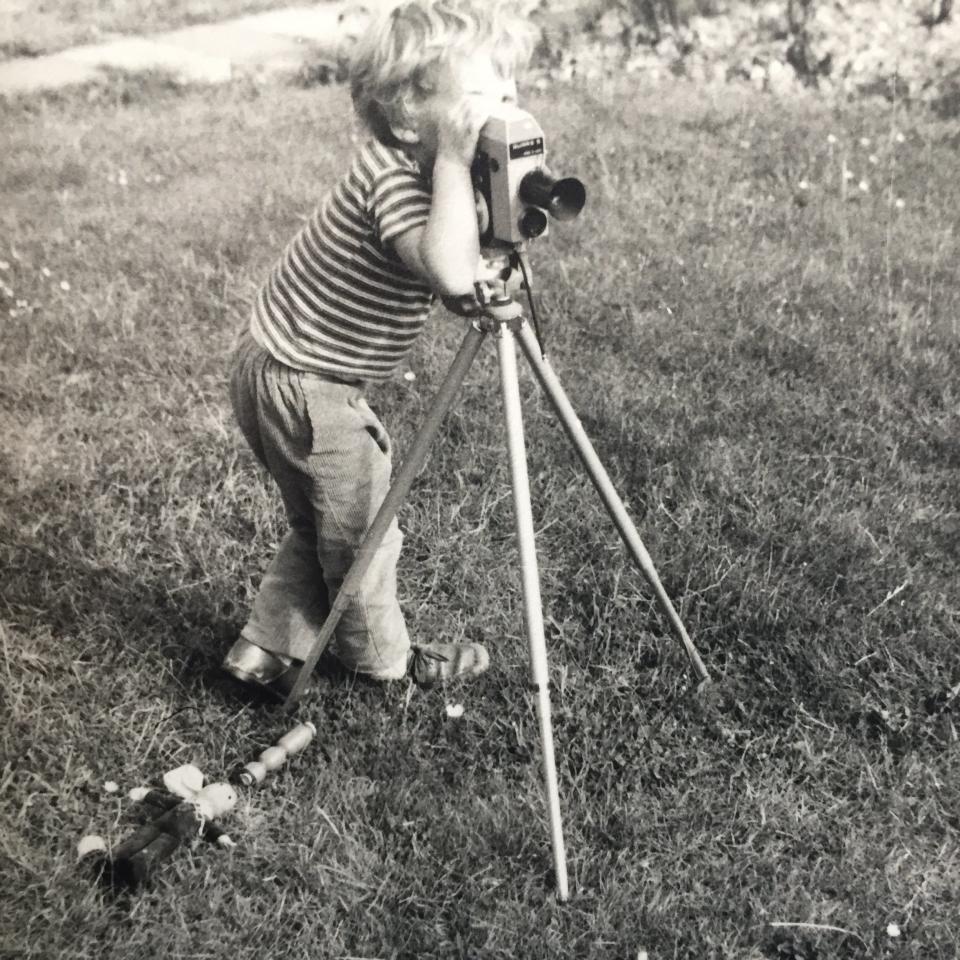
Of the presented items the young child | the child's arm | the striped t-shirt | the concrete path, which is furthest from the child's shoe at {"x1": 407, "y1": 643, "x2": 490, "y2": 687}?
the concrete path

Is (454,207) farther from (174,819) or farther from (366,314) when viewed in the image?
(174,819)

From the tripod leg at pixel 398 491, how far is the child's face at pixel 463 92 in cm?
40

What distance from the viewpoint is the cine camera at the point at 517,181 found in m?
1.77

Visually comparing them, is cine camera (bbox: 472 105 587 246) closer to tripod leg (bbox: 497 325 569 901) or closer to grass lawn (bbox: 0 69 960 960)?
tripod leg (bbox: 497 325 569 901)

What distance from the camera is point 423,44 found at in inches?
73.6

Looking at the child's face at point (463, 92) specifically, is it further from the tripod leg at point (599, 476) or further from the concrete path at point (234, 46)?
the concrete path at point (234, 46)

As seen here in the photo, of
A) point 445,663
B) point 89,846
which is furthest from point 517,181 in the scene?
point 89,846

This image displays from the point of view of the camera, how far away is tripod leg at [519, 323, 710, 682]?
214 centimetres

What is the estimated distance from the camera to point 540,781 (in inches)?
100

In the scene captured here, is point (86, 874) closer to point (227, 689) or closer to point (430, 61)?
point (227, 689)

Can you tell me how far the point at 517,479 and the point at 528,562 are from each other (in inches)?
7.1

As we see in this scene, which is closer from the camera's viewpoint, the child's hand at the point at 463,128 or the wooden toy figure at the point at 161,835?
the child's hand at the point at 463,128

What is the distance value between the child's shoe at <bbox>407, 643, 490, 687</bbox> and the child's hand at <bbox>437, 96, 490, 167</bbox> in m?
1.42

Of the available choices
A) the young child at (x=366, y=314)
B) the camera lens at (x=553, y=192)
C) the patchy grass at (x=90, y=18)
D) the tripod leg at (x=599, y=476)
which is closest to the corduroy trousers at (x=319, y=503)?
the young child at (x=366, y=314)
